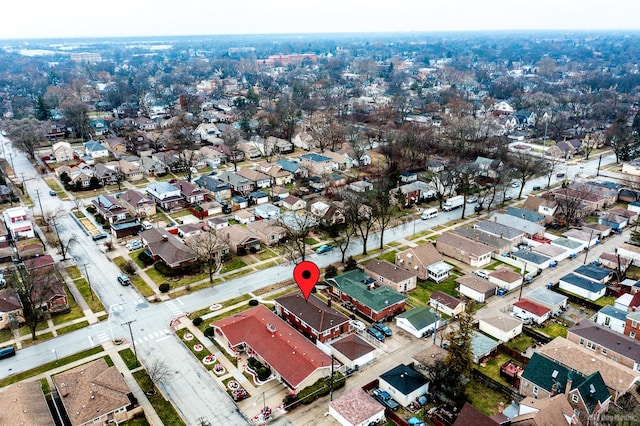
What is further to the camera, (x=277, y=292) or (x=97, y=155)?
(x=97, y=155)

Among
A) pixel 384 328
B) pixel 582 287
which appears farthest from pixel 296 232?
pixel 582 287

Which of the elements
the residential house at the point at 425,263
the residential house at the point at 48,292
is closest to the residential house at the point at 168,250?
the residential house at the point at 48,292

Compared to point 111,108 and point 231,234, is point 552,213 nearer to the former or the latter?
point 231,234

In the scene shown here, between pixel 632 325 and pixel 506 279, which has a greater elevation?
pixel 632 325

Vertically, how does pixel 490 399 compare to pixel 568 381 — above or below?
below

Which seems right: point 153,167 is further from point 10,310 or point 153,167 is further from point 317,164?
point 10,310

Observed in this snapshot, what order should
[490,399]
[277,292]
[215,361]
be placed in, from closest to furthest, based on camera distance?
[490,399]
[215,361]
[277,292]

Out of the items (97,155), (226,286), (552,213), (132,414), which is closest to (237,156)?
(97,155)

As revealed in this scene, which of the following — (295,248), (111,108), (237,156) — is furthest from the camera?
(111,108)
